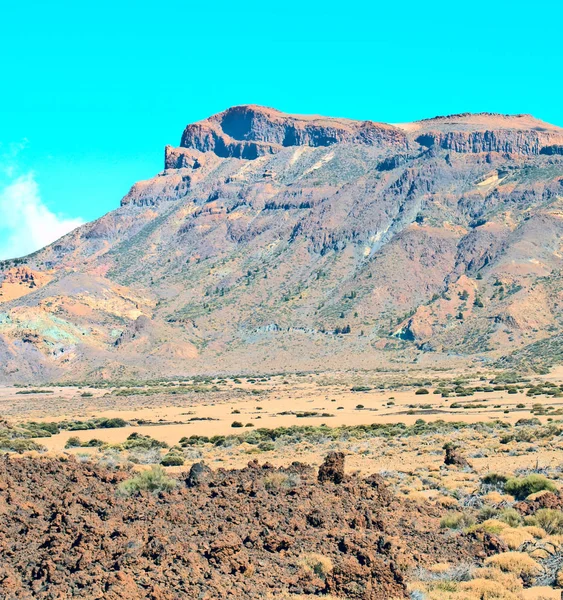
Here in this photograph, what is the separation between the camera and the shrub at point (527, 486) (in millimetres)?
21484

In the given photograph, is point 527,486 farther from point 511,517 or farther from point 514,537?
point 514,537

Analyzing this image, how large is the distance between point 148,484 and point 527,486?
924cm

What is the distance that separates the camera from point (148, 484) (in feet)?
72.4

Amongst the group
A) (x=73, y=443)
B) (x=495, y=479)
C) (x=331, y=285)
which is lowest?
(x=73, y=443)

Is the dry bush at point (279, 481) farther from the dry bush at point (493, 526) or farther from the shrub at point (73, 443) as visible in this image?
the shrub at point (73, 443)

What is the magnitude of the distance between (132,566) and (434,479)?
12.8 m

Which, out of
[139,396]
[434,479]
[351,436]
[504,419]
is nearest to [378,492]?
[434,479]

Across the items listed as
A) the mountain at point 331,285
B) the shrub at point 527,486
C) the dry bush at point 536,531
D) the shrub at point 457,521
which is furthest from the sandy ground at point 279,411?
the mountain at point 331,285

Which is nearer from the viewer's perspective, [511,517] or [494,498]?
[511,517]

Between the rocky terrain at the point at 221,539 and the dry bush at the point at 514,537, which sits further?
the dry bush at the point at 514,537

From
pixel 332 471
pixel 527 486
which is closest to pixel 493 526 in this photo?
pixel 527 486

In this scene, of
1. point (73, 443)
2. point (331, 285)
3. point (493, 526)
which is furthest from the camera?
point (331, 285)

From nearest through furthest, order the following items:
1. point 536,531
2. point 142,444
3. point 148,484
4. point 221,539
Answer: point 221,539, point 536,531, point 148,484, point 142,444

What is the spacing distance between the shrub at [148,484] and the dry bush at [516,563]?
906 cm
